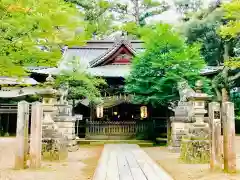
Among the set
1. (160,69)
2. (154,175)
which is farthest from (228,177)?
(160,69)

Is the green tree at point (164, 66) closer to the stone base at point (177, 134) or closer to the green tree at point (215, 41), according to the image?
the stone base at point (177, 134)

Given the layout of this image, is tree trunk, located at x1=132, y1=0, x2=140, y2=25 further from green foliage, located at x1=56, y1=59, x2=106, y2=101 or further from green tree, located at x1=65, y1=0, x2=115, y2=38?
green foliage, located at x1=56, y1=59, x2=106, y2=101

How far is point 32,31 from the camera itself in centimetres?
961

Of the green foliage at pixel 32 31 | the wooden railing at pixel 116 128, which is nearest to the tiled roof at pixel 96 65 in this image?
the wooden railing at pixel 116 128

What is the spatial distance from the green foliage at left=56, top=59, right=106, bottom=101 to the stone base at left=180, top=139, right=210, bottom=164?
9620 mm

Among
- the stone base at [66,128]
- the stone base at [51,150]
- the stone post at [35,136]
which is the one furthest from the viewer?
the stone base at [66,128]

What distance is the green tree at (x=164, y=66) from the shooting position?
63.5ft

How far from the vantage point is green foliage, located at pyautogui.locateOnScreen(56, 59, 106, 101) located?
20550 millimetres

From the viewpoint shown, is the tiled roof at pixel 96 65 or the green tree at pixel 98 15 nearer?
the tiled roof at pixel 96 65

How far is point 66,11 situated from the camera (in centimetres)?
1004

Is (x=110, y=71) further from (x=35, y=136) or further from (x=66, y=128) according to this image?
(x=35, y=136)

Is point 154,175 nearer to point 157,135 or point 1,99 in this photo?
point 157,135

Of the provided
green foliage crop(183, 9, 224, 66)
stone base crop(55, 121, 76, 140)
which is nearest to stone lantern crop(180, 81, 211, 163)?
stone base crop(55, 121, 76, 140)

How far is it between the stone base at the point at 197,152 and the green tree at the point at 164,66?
7372mm
